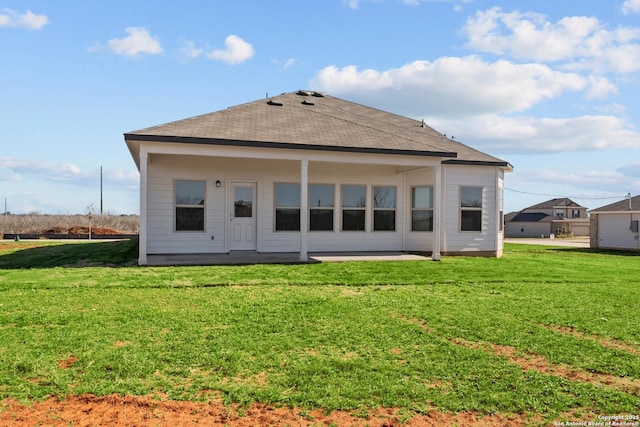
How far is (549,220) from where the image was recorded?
179ft

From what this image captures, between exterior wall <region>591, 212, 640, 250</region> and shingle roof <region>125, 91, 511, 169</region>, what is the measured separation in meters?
15.4

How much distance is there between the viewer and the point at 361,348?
5184 mm

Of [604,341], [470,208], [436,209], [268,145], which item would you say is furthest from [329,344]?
[470,208]

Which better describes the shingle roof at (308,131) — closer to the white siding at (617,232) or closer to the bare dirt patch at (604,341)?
the bare dirt patch at (604,341)

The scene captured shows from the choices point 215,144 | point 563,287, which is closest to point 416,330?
point 563,287

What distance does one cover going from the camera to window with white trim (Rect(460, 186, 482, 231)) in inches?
608

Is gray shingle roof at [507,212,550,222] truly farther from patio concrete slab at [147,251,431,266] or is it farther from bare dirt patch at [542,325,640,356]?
bare dirt patch at [542,325,640,356]

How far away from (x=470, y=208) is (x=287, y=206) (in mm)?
5715

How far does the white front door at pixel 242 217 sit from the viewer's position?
14.4 metres

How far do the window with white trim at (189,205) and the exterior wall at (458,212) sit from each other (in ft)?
23.8

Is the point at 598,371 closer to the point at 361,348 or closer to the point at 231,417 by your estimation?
the point at 361,348

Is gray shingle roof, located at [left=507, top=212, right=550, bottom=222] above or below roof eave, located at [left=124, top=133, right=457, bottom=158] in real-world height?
below

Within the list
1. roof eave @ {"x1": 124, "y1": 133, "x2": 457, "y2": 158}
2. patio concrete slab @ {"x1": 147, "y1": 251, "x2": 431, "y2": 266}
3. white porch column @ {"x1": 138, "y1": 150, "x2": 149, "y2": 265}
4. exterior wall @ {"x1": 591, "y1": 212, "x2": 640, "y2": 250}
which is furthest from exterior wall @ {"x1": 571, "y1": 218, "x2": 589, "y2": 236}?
white porch column @ {"x1": 138, "y1": 150, "x2": 149, "y2": 265}

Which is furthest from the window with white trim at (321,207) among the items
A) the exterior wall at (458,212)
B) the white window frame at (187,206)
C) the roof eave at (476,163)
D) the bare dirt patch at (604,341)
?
the bare dirt patch at (604,341)
